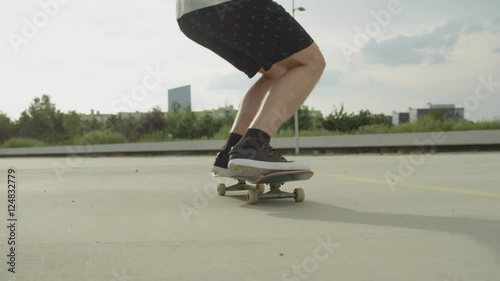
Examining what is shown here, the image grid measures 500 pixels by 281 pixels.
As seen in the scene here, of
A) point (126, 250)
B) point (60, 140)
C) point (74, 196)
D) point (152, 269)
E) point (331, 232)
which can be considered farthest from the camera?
point (60, 140)

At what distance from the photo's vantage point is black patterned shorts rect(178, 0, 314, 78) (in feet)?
9.95

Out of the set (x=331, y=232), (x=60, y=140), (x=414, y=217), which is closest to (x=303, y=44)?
(x=414, y=217)

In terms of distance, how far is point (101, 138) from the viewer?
127 feet

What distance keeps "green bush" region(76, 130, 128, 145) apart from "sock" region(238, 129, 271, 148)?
36456 millimetres

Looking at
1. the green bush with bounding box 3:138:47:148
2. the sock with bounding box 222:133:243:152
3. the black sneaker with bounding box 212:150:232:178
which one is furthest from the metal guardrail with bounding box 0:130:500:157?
the black sneaker with bounding box 212:150:232:178

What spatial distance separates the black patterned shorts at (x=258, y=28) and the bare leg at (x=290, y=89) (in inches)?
2.6

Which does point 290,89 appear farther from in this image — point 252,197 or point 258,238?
point 258,238

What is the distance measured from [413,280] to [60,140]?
42.9 m

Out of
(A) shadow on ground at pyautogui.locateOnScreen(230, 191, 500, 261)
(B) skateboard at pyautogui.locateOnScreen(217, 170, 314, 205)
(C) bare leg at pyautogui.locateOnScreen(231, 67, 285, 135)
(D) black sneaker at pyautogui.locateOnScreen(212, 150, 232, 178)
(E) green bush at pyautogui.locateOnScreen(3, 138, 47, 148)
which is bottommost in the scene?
(E) green bush at pyautogui.locateOnScreen(3, 138, 47, 148)

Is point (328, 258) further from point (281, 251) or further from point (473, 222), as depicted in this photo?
point (473, 222)

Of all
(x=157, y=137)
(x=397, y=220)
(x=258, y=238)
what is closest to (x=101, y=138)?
(x=157, y=137)

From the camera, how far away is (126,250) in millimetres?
1760

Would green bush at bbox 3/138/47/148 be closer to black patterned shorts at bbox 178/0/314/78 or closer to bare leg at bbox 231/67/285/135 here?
bare leg at bbox 231/67/285/135

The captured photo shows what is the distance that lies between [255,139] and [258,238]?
113cm
